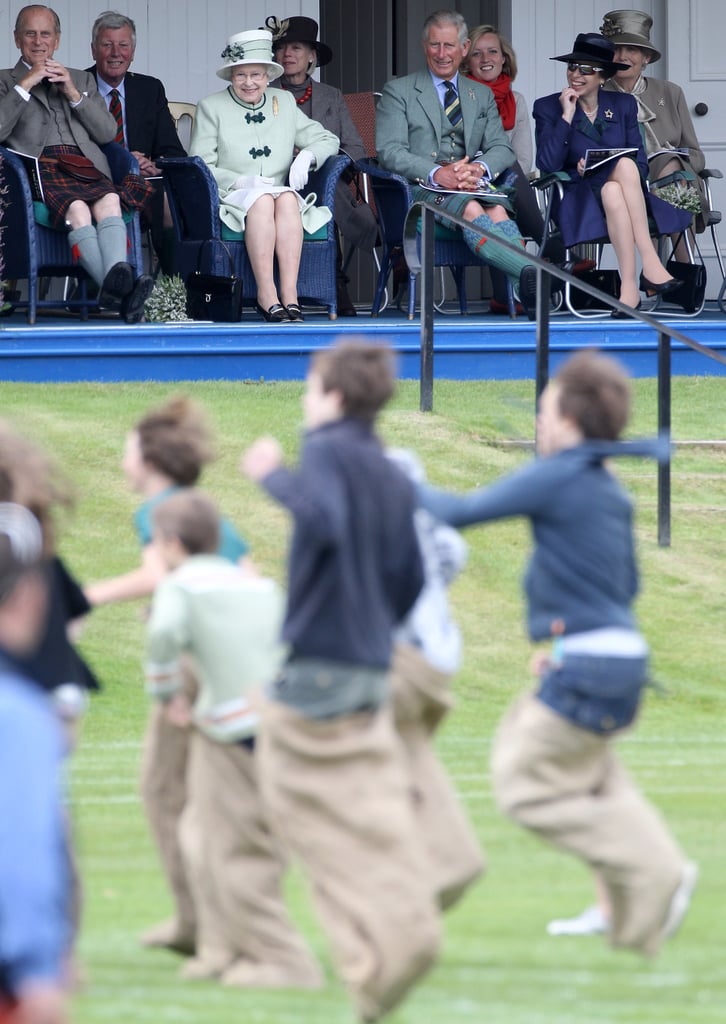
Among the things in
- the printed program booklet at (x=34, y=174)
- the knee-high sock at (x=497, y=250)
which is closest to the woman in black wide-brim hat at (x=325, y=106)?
the knee-high sock at (x=497, y=250)

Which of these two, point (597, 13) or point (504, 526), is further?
point (597, 13)

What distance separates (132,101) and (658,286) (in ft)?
10.0

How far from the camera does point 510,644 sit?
714 cm

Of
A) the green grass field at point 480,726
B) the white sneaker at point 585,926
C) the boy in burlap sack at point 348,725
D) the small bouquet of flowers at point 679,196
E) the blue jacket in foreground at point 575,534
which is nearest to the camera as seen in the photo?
the boy in burlap sack at point 348,725

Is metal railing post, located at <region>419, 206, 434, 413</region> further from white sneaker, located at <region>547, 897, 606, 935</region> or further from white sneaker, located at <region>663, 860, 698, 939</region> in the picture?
white sneaker, located at <region>663, 860, 698, 939</region>

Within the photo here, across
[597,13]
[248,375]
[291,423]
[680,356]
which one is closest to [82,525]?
[291,423]

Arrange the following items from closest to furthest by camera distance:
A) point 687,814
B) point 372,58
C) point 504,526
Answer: point 687,814 < point 504,526 < point 372,58

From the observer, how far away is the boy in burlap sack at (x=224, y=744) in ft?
11.4

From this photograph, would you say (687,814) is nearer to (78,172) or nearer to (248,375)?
(248,375)

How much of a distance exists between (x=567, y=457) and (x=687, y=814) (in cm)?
176

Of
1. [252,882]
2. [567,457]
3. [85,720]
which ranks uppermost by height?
[567,457]

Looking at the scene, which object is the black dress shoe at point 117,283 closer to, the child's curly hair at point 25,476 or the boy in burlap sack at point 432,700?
the boy in burlap sack at point 432,700

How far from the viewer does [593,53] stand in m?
10.7

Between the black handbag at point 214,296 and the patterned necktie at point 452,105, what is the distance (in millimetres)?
1599
